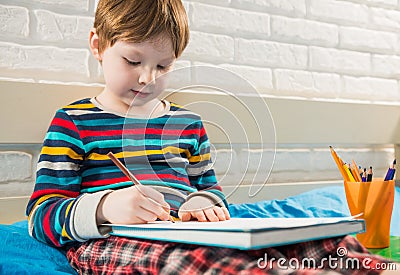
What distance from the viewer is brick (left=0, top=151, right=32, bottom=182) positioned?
1.26 m

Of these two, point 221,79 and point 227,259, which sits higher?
point 221,79

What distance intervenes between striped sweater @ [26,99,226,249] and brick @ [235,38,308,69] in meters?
0.58

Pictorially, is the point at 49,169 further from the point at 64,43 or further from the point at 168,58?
the point at 64,43

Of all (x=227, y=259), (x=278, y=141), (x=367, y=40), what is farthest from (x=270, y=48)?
(x=227, y=259)

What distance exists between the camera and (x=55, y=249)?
0.97 m

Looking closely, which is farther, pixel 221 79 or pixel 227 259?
pixel 221 79

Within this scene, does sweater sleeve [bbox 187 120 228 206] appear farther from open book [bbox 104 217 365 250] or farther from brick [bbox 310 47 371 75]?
brick [bbox 310 47 371 75]

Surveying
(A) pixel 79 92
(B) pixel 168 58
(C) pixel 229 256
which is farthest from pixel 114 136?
(C) pixel 229 256

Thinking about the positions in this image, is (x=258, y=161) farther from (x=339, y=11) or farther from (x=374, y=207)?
(x=339, y=11)

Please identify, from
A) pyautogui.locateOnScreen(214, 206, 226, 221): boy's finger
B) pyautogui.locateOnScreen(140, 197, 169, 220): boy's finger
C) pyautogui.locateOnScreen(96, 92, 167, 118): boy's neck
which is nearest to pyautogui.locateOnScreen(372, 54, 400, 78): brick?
pyautogui.locateOnScreen(96, 92, 167, 118): boy's neck

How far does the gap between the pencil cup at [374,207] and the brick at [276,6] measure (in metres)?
0.77

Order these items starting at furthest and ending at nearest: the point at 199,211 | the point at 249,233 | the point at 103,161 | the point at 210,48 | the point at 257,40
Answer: the point at 257,40 < the point at 210,48 < the point at 103,161 < the point at 199,211 < the point at 249,233

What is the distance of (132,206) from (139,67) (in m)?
0.30

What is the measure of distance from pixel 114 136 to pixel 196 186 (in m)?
0.19
